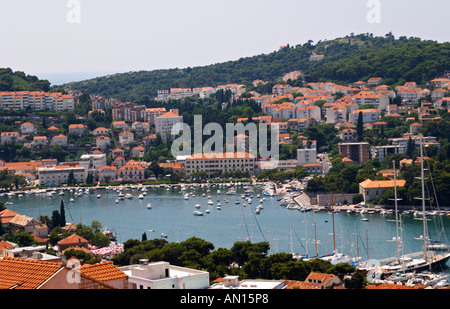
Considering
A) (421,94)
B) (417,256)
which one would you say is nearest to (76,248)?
(417,256)

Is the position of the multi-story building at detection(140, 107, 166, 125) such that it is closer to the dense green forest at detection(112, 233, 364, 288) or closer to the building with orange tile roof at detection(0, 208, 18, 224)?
the building with orange tile roof at detection(0, 208, 18, 224)

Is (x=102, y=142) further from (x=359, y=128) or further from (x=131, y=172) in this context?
(x=359, y=128)

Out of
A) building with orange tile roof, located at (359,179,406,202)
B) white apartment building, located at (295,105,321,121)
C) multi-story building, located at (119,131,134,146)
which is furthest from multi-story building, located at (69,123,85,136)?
building with orange tile roof, located at (359,179,406,202)

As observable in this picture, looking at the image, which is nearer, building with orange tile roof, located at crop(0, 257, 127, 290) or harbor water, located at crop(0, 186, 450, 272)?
building with orange tile roof, located at crop(0, 257, 127, 290)

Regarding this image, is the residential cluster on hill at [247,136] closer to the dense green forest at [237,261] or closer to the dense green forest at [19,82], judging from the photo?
the dense green forest at [19,82]

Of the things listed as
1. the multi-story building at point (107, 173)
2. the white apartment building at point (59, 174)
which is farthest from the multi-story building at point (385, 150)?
the white apartment building at point (59, 174)
